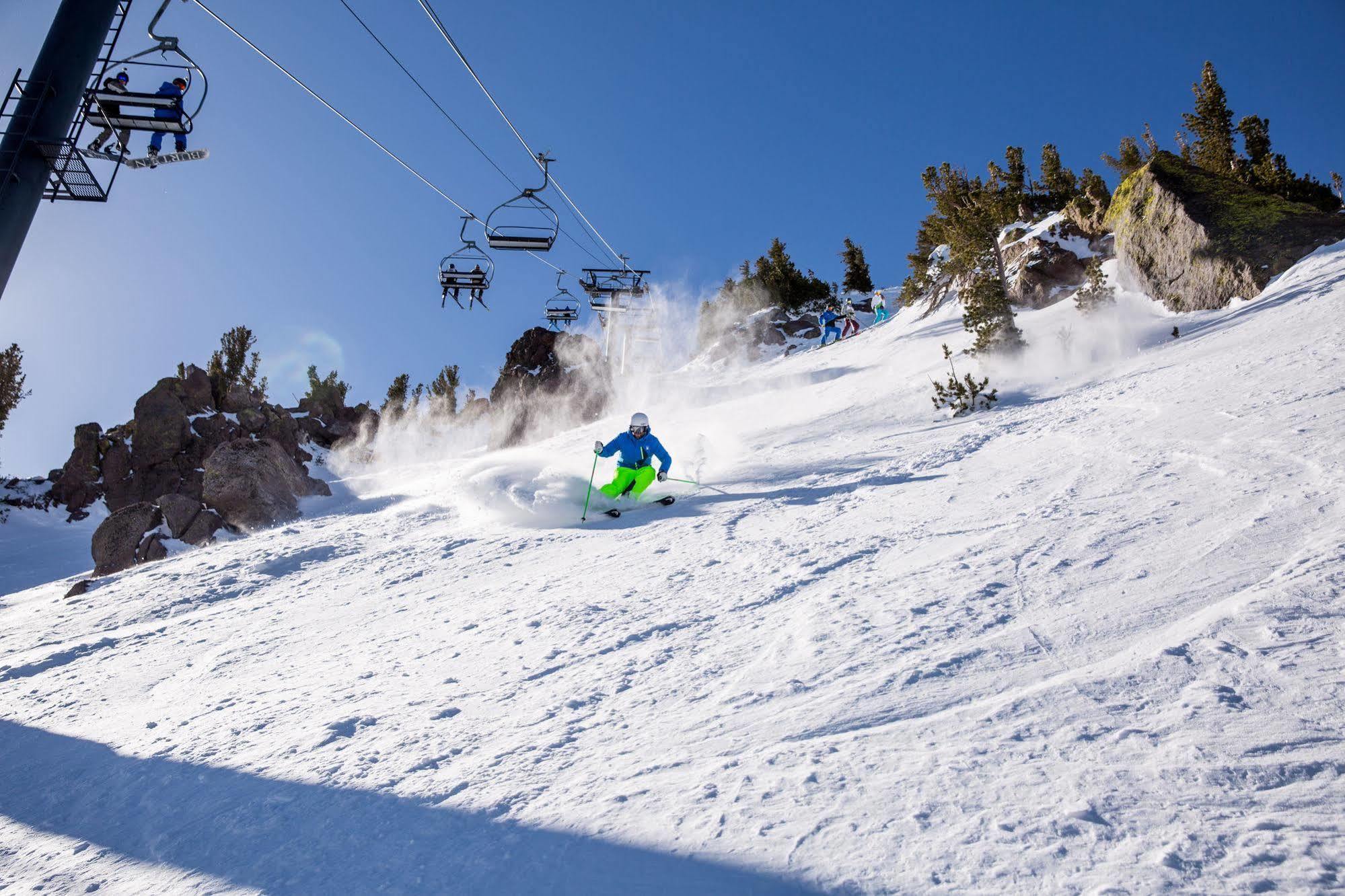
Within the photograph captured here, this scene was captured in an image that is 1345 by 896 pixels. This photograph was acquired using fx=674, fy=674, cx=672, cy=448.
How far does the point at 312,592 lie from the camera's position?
8055mm

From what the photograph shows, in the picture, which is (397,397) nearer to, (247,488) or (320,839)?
(247,488)

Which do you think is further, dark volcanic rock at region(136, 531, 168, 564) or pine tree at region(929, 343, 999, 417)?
dark volcanic rock at region(136, 531, 168, 564)

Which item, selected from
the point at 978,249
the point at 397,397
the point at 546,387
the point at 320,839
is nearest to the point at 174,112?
the point at 320,839

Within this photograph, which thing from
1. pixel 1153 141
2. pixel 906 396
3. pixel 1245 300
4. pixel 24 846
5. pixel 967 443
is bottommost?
pixel 24 846

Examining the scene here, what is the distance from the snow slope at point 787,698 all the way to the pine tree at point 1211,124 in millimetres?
34619

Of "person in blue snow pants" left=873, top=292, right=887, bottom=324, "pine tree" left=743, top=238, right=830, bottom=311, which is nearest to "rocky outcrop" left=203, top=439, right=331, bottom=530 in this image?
"person in blue snow pants" left=873, top=292, right=887, bottom=324

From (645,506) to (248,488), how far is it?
45.0 feet

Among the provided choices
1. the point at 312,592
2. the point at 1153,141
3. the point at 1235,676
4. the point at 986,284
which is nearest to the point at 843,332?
the point at 986,284

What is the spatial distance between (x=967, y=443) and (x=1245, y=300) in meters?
11.1

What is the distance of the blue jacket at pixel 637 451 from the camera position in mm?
10719

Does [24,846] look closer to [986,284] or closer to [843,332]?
[986,284]

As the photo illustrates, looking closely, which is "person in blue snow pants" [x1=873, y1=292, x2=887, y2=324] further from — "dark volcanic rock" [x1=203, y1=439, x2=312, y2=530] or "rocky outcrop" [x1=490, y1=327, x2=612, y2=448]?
"dark volcanic rock" [x1=203, y1=439, x2=312, y2=530]

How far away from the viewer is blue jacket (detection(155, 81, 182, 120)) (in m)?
8.52

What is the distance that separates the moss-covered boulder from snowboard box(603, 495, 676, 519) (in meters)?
15.1
